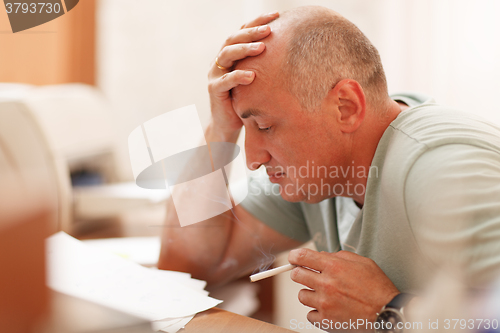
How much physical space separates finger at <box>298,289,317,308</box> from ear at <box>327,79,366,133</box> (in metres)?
0.30

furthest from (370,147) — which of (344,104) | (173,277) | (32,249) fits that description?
(32,249)

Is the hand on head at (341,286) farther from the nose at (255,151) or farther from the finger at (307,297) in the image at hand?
the nose at (255,151)

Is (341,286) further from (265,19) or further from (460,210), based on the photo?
(265,19)

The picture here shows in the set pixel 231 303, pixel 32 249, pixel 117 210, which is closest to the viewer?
pixel 32 249

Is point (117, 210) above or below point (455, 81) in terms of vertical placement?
below

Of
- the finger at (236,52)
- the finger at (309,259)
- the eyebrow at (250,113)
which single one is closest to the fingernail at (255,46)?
the finger at (236,52)

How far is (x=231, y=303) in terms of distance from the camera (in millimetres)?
627

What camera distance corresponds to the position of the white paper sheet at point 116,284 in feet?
1.89

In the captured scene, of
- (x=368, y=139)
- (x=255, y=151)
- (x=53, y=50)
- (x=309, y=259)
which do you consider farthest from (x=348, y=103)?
(x=53, y=50)

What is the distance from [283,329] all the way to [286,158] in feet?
0.97

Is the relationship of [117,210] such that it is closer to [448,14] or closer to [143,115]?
[143,115]

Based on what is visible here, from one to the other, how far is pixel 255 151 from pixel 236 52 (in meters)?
0.18

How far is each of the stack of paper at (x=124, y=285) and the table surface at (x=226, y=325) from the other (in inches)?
0.6

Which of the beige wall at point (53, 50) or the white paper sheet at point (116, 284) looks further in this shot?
the beige wall at point (53, 50)
